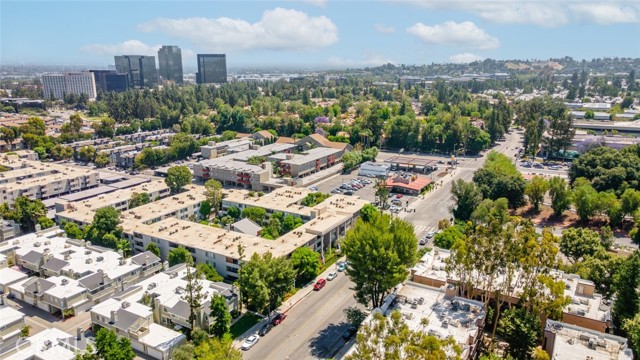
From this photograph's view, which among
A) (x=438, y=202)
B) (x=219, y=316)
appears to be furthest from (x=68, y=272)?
A: (x=438, y=202)

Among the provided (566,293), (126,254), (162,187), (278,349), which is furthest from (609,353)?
(162,187)

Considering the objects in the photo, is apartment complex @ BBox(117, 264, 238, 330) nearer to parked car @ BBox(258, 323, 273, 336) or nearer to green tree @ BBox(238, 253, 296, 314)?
green tree @ BBox(238, 253, 296, 314)

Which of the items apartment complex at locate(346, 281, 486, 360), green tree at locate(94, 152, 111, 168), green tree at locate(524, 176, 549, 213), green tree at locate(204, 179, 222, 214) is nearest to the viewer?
apartment complex at locate(346, 281, 486, 360)

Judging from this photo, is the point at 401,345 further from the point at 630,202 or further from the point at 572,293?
the point at 630,202

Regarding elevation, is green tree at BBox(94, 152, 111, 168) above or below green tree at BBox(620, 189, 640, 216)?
below

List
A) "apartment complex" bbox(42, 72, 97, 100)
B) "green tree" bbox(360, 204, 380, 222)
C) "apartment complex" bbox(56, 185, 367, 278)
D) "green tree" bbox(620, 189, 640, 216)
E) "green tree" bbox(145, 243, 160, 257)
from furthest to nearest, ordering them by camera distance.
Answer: "apartment complex" bbox(42, 72, 97, 100) → "green tree" bbox(360, 204, 380, 222) → "green tree" bbox(620, 189, 640, 216) → "green tree" bbox(145, 243, 160, 257) → "apartment complex" bbox(56, 185, 367, 278)

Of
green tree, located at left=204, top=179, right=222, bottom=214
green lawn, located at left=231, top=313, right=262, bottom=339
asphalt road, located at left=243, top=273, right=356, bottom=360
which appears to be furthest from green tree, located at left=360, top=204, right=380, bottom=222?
green lawn, located at left=231, top=313, right=262, bottom=339

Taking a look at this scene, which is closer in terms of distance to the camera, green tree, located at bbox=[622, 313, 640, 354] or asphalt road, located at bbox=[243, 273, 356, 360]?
green tree, located at bbox=[622, 313, 640, 354]

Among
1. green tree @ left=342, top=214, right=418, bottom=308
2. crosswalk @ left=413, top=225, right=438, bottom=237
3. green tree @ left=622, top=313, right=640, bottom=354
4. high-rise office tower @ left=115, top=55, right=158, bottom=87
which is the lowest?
crosswalk @ left=413, top=225, right=438, bottom=237
